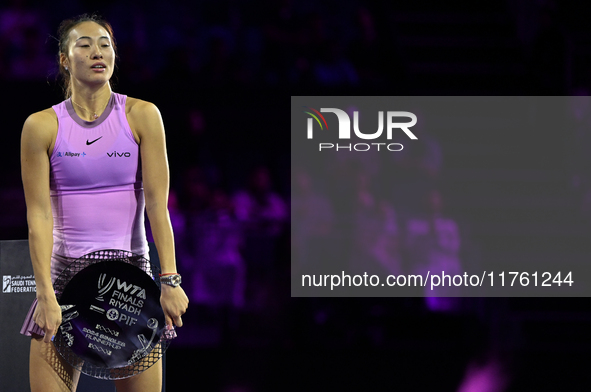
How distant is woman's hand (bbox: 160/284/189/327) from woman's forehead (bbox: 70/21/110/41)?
75cm

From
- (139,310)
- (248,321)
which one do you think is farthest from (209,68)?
(139,310)

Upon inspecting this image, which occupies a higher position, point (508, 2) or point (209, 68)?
point (508, 2)

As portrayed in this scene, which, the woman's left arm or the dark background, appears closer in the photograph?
the woman's left arm

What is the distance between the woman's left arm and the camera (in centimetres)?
200

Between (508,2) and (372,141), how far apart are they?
343 centimetres

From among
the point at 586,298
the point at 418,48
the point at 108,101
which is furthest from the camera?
the point at 418,48

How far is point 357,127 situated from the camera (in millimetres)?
5859

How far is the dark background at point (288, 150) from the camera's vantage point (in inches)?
203

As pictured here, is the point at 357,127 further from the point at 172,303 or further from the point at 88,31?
the point at 172,303

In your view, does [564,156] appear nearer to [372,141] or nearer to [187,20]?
[372,141]

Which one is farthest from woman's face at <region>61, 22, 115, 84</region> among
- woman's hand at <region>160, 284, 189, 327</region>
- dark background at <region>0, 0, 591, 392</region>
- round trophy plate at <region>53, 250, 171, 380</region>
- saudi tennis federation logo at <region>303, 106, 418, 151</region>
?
saudi tennis federation logo at <region>303, 106, 418, 151</region>

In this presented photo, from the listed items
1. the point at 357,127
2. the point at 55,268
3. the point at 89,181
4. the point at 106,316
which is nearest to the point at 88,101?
the point at 89,181

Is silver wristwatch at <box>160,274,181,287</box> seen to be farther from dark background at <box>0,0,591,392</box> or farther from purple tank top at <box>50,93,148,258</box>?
dark background at <box>0,0,591,392</box>

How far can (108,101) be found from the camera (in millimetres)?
2131
